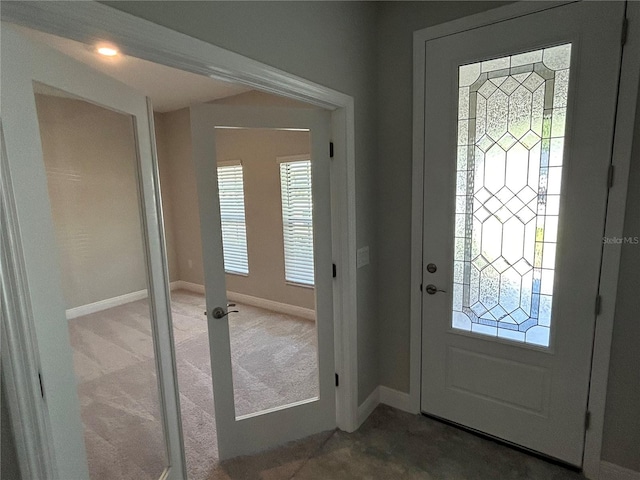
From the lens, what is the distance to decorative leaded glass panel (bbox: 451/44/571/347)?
1746 millimetres

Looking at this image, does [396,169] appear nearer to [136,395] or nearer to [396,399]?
[396,399]

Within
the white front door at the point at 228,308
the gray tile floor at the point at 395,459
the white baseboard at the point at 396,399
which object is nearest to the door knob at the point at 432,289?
the white front door at the point at 228,308

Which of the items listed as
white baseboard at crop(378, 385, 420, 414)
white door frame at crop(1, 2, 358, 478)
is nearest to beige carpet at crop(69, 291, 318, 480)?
white door frame at crop(1, 2, 358, 478)

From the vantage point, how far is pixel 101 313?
1.36 meters

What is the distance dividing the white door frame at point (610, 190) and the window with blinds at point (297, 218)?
2.37ft

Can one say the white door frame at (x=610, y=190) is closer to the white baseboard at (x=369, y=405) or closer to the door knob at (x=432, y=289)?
the door knob at (x=432, y=289)

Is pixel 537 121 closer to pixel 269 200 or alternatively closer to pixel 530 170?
pixel 530 170

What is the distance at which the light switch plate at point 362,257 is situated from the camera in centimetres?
215

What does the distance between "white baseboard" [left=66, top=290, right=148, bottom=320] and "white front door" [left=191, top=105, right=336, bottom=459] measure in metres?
0.35

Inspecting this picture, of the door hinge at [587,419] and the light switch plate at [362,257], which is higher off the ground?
the light switch plate at [362,257]

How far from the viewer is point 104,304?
1.37m

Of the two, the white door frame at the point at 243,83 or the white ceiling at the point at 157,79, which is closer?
the white door frame at the point at 243,83

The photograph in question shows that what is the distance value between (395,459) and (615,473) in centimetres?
112

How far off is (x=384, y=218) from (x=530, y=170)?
34.7 inches
